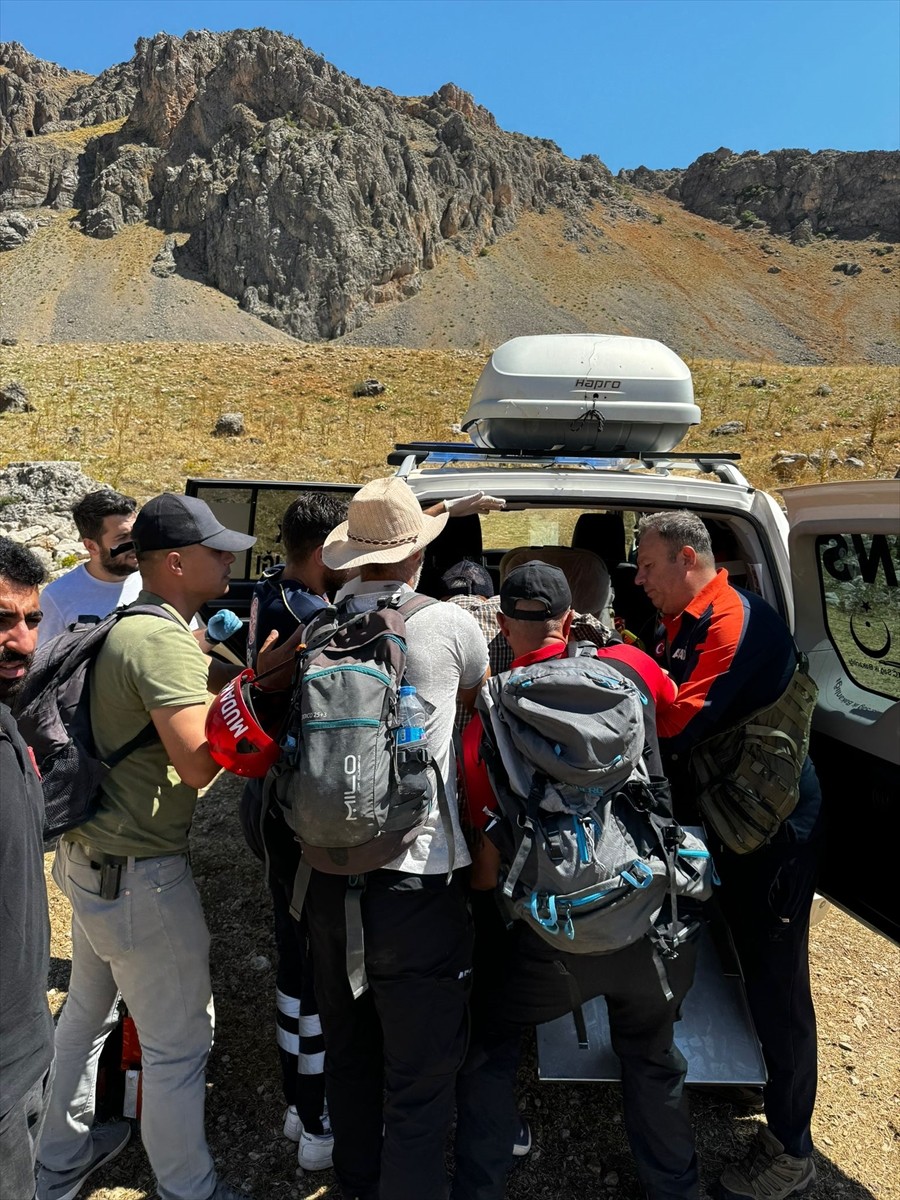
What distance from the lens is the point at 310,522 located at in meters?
2.61

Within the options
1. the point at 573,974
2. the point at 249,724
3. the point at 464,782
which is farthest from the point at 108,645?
the point at 573,974

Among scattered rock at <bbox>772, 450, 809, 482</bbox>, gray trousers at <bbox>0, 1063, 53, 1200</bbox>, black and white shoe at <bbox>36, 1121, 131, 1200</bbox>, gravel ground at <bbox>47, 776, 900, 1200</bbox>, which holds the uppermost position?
scattered rock at <bbox>772, 450, 809, 482</bbox>

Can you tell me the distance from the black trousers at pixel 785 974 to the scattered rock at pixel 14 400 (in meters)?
23.5

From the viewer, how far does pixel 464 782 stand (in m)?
2.03

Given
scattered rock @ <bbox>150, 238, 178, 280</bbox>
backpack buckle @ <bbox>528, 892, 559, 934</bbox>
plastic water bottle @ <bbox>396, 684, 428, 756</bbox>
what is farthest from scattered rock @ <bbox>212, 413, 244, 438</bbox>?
scattered rock @ <bbox>150, 238, 178, 280</bbox>


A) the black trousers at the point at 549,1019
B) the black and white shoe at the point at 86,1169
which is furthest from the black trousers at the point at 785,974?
the black and white shoe at the point at 86,1169

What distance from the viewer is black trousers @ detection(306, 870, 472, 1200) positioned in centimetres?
184

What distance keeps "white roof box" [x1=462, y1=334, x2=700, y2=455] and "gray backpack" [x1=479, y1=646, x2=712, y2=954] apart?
193cm

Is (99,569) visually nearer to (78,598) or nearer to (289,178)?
(78,598)

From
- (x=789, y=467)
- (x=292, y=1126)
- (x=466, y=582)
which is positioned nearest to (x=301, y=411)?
(x=789, y=467)

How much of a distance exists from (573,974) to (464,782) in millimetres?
578

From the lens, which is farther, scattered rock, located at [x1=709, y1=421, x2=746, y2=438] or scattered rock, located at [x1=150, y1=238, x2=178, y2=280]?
scattered rock, located at [x1=150, y1=238, x2=178, y2=280]

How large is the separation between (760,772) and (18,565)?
6.93 ft

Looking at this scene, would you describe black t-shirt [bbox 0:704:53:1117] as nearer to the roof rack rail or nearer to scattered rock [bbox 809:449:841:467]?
the roof rack rail
